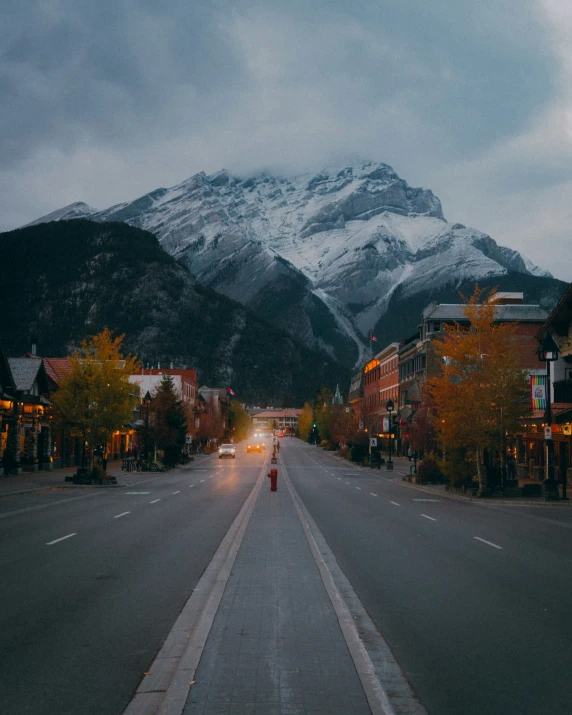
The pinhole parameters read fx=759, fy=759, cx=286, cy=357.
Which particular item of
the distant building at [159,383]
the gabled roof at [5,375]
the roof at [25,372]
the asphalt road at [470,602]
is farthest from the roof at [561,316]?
the distant building at [159,383]

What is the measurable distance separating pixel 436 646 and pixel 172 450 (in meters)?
54.7

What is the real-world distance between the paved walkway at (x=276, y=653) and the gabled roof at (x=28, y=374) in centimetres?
4155

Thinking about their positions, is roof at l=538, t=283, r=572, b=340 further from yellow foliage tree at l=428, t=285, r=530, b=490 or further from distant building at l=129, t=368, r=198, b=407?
distant building at l=129, t=368, r=198, b=407

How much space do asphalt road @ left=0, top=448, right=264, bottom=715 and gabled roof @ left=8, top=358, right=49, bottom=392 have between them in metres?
27.5

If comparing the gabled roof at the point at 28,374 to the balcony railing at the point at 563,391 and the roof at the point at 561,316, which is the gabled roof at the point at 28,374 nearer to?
the roof at the point at 561,316

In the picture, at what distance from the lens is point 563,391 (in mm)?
43250

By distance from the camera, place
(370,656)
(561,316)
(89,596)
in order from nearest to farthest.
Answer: (370,656) < (89,596) < (561,316)

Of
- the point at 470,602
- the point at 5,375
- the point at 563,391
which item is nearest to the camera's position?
the point at 470,602

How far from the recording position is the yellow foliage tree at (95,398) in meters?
42.3

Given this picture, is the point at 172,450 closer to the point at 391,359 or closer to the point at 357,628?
the point at 391,359

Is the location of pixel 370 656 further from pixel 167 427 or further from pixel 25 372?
pixel 167 427

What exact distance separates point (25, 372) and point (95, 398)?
12.5 metres

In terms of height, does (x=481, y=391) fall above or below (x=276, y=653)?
above

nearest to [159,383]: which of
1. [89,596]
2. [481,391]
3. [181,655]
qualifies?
[481,391]
